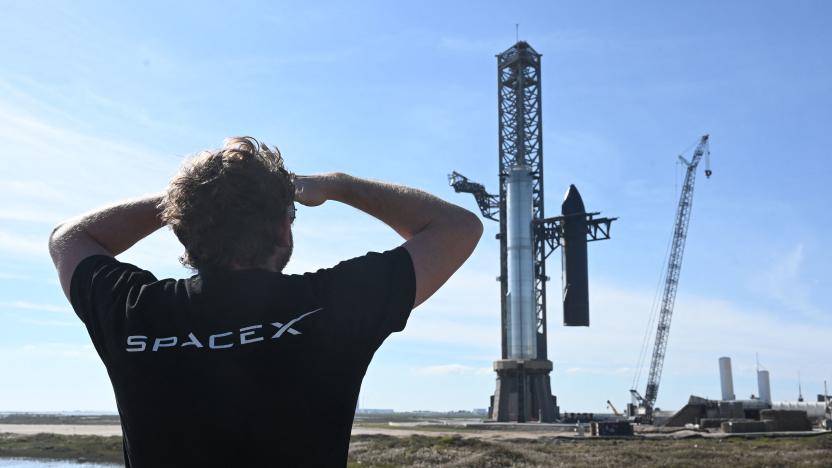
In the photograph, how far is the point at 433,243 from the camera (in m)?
2.91

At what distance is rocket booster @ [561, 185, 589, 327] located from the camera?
2611 inches

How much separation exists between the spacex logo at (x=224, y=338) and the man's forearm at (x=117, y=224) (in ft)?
2.41

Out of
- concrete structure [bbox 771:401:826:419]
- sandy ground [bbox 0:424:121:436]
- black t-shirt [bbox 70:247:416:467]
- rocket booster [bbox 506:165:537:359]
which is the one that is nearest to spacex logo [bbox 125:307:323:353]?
black t-shirt [bbox 70:247:416:467]

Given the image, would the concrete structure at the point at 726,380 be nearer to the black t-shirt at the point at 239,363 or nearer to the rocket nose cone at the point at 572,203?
the rocket nose cone at the point at 572,203

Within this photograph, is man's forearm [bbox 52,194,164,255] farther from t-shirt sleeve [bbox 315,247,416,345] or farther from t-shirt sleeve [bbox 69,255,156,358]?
t-shirt sleeve [bbox 315,247,416,345]

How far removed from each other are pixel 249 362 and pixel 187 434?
10.8 inches

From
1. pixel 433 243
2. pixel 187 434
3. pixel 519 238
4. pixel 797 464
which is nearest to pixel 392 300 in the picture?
pixel 433 243

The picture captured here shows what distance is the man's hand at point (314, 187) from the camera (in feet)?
10.1

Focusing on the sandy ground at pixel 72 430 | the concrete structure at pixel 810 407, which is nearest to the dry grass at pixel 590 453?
the sandy ground at pixel 72 430

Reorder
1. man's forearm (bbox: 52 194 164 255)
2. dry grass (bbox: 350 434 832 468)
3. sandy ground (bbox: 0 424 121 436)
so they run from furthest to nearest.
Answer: sandy ground (bbox: 0 424 121 436)
dry grass (bbox: 350 434 832 468)
man's forearm (bbox: 52 194 164 255)

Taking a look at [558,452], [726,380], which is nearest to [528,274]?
[558,452]

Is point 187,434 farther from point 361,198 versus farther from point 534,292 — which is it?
point 534,292

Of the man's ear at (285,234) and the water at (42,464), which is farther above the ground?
the man's ear at (285,234)

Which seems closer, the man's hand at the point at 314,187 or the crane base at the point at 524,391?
the man's hand at the point at 314,187
